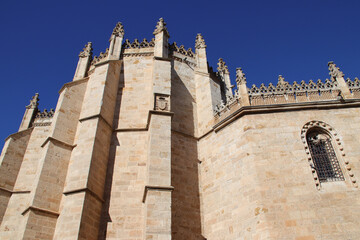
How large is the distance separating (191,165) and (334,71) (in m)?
6.21

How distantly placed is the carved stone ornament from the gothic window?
4.79 metres

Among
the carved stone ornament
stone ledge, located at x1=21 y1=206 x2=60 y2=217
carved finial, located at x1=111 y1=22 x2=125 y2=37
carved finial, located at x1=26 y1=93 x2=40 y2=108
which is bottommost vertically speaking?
stone ledge, located at x1=21 y1=206 x2=60 y2=217

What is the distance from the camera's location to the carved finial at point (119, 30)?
582 inches

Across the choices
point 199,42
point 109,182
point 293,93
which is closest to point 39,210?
point 109,182

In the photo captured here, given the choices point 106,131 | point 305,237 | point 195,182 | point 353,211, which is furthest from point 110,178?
point 353,211

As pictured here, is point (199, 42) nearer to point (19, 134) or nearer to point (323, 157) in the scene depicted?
point (323, 157)

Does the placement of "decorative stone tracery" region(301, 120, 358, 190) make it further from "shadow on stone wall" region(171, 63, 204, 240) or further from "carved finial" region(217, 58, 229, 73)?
"carved finial" region(217, 58, 229, 73)

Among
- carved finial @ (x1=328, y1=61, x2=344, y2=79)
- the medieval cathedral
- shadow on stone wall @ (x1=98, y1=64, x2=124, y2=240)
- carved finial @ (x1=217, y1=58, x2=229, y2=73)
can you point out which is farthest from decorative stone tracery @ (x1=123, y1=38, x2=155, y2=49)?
carved finial @ (x1=328, y1=61, x2=344, y2=79)

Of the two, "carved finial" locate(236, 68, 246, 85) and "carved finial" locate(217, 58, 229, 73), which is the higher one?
"carved finial" locate(217, 58, 229, 73)

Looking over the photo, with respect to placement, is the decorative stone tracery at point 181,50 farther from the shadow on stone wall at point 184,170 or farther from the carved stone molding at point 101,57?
the carved stone molding at point 101,57

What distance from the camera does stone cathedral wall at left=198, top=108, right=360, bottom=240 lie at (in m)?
8.00

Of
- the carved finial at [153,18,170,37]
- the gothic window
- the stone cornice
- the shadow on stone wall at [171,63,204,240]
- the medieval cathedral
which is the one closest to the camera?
the medieval cathedral

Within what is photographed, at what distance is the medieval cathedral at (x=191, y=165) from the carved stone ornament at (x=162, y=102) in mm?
43

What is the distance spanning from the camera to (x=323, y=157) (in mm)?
9461
